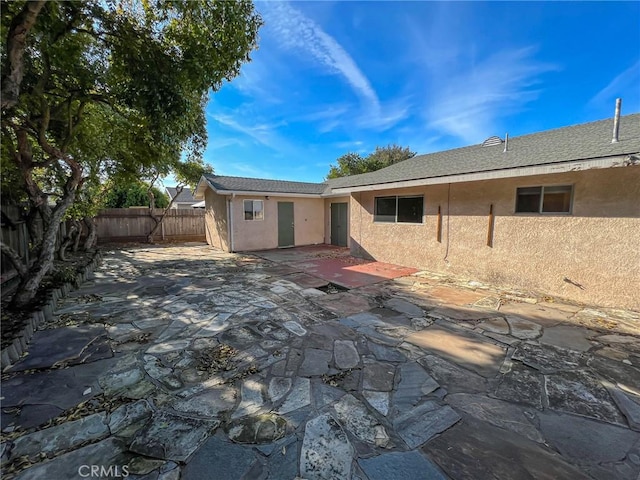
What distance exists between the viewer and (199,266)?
8203 mm

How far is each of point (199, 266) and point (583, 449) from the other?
8528 mm

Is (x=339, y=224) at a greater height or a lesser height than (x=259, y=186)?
lesser

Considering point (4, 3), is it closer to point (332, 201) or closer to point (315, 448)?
point (315, 448)

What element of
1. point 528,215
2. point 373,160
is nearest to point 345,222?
point 528,215

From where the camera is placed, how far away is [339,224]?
12992 mm

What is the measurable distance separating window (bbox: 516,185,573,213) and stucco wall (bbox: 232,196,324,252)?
8.88 metres

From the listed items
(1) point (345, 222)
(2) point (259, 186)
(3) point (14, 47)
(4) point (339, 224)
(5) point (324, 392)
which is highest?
(3) point (14, 47)

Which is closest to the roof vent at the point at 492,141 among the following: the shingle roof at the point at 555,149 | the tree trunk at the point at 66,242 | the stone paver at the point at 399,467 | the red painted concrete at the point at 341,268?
the shingle roof at the point at 555,149

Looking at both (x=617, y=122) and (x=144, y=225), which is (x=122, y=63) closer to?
(x=617, y=122)

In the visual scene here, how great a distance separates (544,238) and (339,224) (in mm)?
8489

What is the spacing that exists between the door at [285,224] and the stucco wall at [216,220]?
2382mm

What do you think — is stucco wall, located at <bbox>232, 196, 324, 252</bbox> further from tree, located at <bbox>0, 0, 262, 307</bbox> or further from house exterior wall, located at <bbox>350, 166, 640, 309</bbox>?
tree, located at <bbox>0, 0, 262, 307</bbox>
